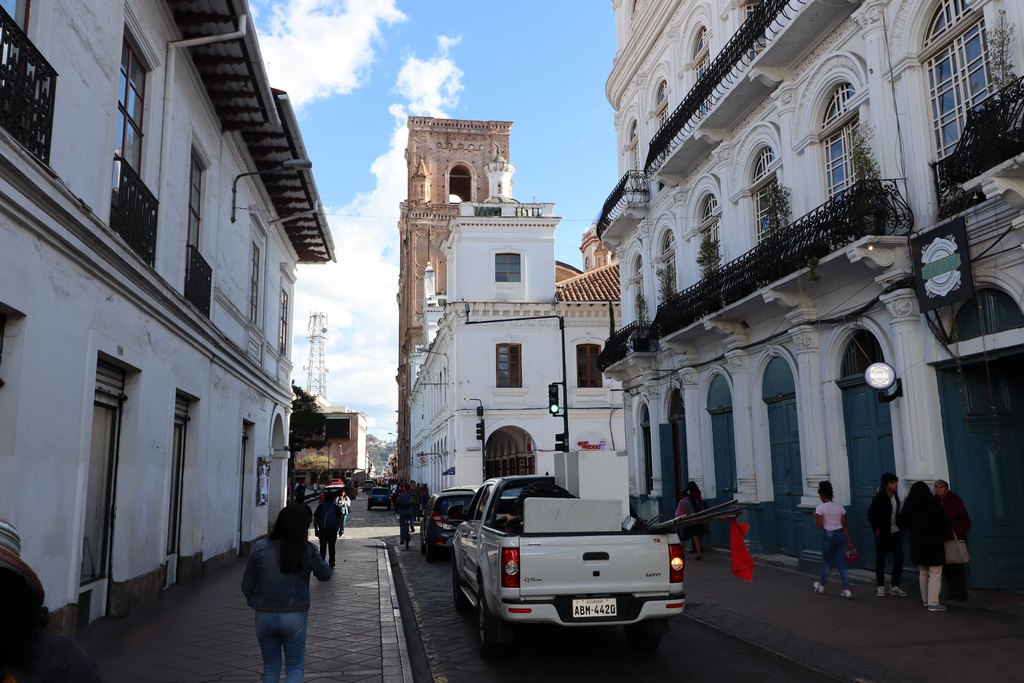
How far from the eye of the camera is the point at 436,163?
75062 mm

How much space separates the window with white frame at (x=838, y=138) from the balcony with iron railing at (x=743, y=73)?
44.3 inches

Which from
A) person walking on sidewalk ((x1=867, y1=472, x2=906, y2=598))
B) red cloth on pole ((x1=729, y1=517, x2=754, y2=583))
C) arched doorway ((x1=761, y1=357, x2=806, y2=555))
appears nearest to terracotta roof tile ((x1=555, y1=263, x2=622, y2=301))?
arched doorway ((x1=761, y1=357, x2=806, y2=555))

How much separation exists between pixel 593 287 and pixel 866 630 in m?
32.6

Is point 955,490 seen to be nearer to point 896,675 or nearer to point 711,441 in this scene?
point 896,675

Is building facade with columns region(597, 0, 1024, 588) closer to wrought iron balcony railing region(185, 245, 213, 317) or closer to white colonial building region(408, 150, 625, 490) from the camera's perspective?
wrought iron balcony railing region(185, 245, 213, 317)

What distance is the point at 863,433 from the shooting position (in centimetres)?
1285

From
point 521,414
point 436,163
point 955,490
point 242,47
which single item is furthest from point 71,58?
point 436,163

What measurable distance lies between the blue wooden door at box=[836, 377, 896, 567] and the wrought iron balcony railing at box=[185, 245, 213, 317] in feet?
35.7

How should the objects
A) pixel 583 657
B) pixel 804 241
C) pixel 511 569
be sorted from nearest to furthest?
1. pixel 511 569
2. pixel 583 657
3. pixel 804 241

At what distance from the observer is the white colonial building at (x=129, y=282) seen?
7.16 m

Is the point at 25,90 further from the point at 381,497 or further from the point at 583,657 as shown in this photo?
the point at 381,497

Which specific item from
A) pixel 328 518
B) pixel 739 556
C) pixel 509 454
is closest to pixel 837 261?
pixel 739 556

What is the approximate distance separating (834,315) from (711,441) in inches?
231

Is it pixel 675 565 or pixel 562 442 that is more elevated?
pixel 562 442
